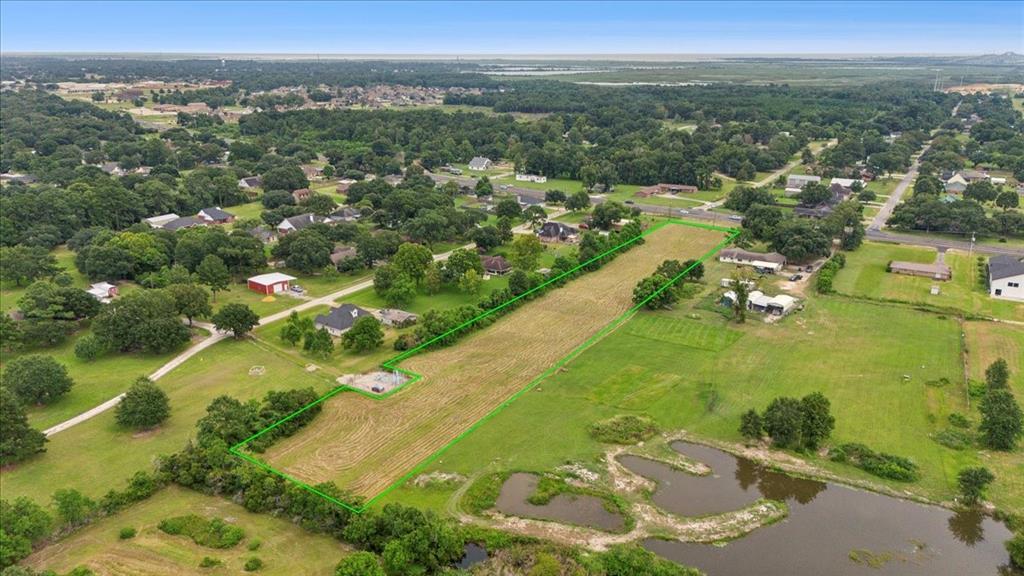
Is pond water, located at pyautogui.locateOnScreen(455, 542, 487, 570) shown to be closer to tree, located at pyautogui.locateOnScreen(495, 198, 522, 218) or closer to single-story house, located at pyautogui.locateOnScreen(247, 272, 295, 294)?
single-story house, located at pyautogui.locateOnScreen(247, 272, 295, 294)

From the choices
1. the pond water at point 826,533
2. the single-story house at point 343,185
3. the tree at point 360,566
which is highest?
the single-story house at point 343,185

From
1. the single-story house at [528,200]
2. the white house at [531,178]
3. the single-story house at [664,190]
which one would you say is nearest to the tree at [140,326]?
the single-story house at [528,200]

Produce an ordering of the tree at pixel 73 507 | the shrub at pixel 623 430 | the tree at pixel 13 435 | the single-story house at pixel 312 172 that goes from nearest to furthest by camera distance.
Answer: the tree at pixel 73 507, the tree at pixel 13 435, the shrub at pixel 623 430, the single-story house at pixel 312 172

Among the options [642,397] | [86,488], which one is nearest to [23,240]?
[86,488]

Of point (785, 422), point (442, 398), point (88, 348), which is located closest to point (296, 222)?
point (88, 348)

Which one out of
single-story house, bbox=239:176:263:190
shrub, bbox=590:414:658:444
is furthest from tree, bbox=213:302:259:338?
single-story house, bbox=239:176:263:190

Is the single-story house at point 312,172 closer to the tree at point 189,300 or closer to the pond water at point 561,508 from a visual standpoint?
the tree at point 189,300
